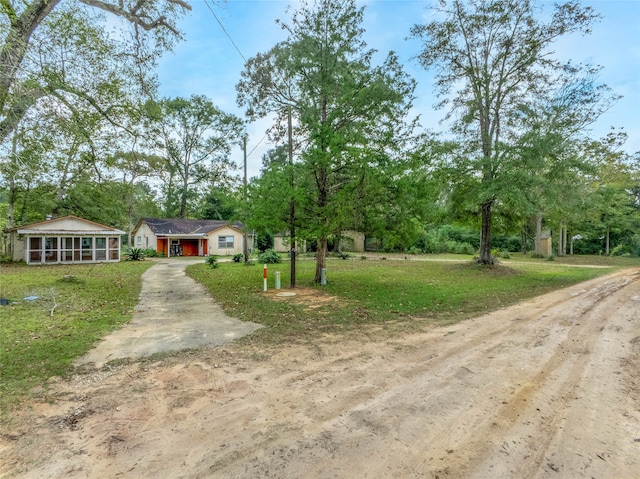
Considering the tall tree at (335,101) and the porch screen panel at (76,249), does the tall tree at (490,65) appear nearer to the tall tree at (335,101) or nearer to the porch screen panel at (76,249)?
the tall tree at (335,101)

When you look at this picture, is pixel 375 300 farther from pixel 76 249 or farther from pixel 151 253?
pixel 151 253

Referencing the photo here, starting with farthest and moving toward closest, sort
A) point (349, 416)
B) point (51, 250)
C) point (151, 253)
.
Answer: point (151, 253) → point (51, 250) → point (349, 416)

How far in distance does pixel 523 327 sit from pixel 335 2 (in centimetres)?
1121

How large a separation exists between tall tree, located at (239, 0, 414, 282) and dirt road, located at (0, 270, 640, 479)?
539 centimetres

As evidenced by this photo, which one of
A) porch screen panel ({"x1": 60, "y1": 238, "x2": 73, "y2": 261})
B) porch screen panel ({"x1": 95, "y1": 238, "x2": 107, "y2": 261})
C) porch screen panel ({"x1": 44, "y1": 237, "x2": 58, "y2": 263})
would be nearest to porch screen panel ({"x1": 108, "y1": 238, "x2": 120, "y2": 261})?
porch screen panel ({"x1": 95, "y1": 238, "x2": 107, "y2": 261})

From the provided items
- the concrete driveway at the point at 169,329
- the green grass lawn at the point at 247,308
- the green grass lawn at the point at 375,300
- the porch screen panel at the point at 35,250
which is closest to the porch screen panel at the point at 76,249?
the porch screen panel at the point at 35,250

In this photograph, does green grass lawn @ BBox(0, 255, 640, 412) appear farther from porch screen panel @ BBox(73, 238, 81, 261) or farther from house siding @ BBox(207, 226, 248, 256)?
house siding @ BBox(207, 226, 248, 256)

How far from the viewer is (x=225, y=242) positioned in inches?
1162

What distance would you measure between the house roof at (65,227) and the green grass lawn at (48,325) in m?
9.89

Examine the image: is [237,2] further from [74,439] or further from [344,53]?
[74,439]

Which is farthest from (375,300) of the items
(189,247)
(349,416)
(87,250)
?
(189,247)

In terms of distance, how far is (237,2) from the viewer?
8391mm

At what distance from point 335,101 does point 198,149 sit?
2950 centimetres

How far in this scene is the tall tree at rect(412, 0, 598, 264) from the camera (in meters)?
13.5
